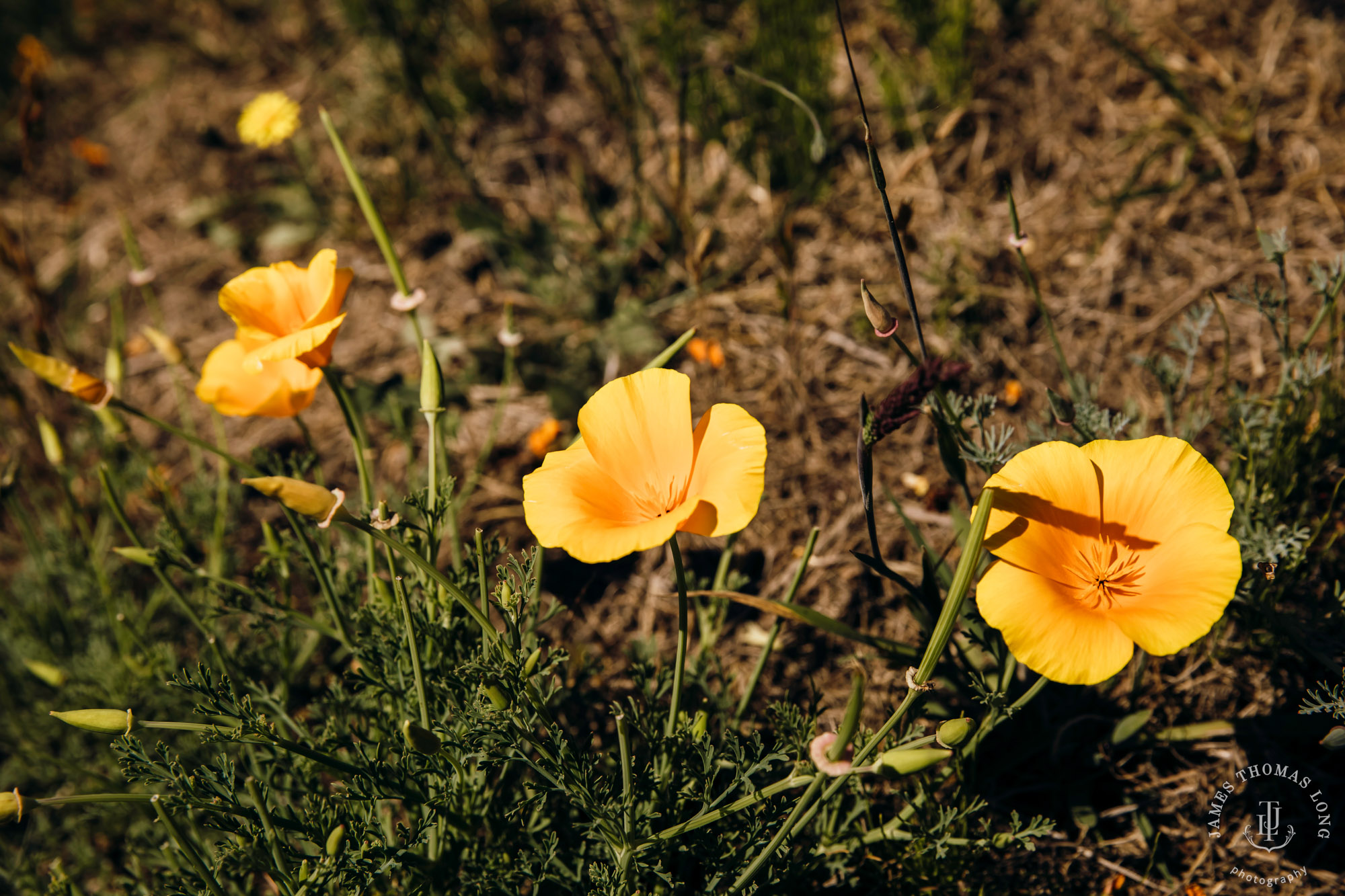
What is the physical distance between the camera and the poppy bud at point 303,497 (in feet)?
3.43

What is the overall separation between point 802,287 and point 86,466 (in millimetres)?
2492

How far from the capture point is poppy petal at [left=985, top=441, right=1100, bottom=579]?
1.14 meters

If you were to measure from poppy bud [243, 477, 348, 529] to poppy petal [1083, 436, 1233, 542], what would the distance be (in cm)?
116

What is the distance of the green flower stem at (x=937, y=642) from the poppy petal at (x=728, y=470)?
0.28 meters

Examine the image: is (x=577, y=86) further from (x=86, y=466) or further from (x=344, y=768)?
(x=344, y=768)

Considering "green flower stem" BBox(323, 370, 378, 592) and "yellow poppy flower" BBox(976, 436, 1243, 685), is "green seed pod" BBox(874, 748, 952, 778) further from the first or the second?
"green flower stem" BBox(323, 370, 378, 592)

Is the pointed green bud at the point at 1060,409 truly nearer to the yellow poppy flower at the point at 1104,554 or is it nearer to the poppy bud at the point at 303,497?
the yellow poppy flower at the point at 1104,554

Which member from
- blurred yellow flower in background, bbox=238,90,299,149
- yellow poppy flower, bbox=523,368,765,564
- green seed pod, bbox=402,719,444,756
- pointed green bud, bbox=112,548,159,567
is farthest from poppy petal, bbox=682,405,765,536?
blurred yellow flower in background, bbox=238,90,299,149

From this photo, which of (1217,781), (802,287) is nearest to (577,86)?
(802,287)

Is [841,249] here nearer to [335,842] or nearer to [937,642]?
[937,642]

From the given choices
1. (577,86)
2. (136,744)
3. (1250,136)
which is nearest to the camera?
(136,744)

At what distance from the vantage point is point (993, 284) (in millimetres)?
2301

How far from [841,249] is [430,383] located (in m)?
1.58

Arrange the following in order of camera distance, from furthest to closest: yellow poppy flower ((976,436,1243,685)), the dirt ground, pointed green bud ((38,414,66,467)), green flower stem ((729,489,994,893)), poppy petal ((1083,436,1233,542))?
the dirt ground
pointed green bud ((38,414,66,467))
poppy petal ((1083,436,1233,542))
yellow poppy flower ((976,436,1243,685))
green flower stem ((729,489,994,893))
